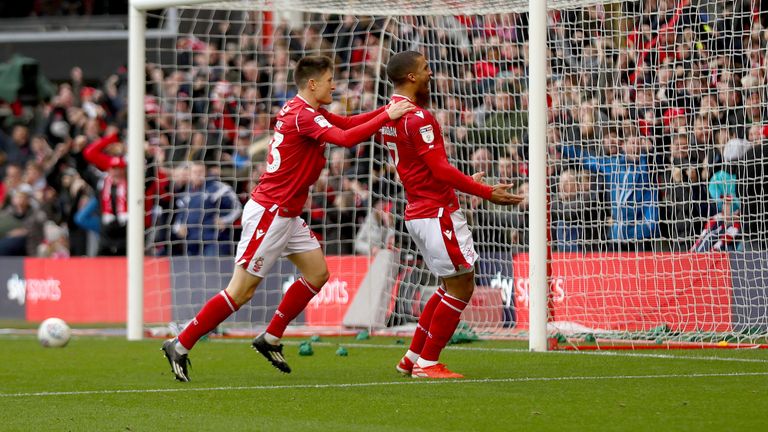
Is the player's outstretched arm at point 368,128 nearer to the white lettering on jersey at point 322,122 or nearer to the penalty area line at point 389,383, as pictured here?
the white lettering on jersey at point 322,122

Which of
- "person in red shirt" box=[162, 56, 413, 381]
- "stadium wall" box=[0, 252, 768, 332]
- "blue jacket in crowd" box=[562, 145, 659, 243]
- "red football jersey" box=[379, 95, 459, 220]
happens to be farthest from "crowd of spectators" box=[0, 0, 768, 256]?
"person in red shirt" box=[162, 56, 413, 381]

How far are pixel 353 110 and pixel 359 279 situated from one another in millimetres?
2296

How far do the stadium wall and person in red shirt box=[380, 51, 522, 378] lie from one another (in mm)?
3429

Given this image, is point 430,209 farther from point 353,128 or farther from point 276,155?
point 276,155

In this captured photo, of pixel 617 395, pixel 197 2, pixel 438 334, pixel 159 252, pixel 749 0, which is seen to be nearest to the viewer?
pixel 617 395

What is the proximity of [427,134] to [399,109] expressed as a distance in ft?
0.79

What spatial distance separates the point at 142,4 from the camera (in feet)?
44.4

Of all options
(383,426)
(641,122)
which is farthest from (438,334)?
(641,122)

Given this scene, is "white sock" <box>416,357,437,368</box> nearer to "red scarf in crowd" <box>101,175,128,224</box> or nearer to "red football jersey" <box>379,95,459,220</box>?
"red football jersey" <box>379,95,459,220</box>

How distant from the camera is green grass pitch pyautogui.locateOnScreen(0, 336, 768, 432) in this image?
20.8 ft

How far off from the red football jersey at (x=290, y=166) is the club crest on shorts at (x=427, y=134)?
802 millimetres

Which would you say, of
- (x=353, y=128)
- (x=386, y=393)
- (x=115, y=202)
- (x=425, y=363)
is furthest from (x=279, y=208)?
(x=115, y=202)

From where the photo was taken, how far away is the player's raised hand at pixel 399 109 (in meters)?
8.34

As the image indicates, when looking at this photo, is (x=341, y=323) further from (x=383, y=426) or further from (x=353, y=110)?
(x=383, y=426)
